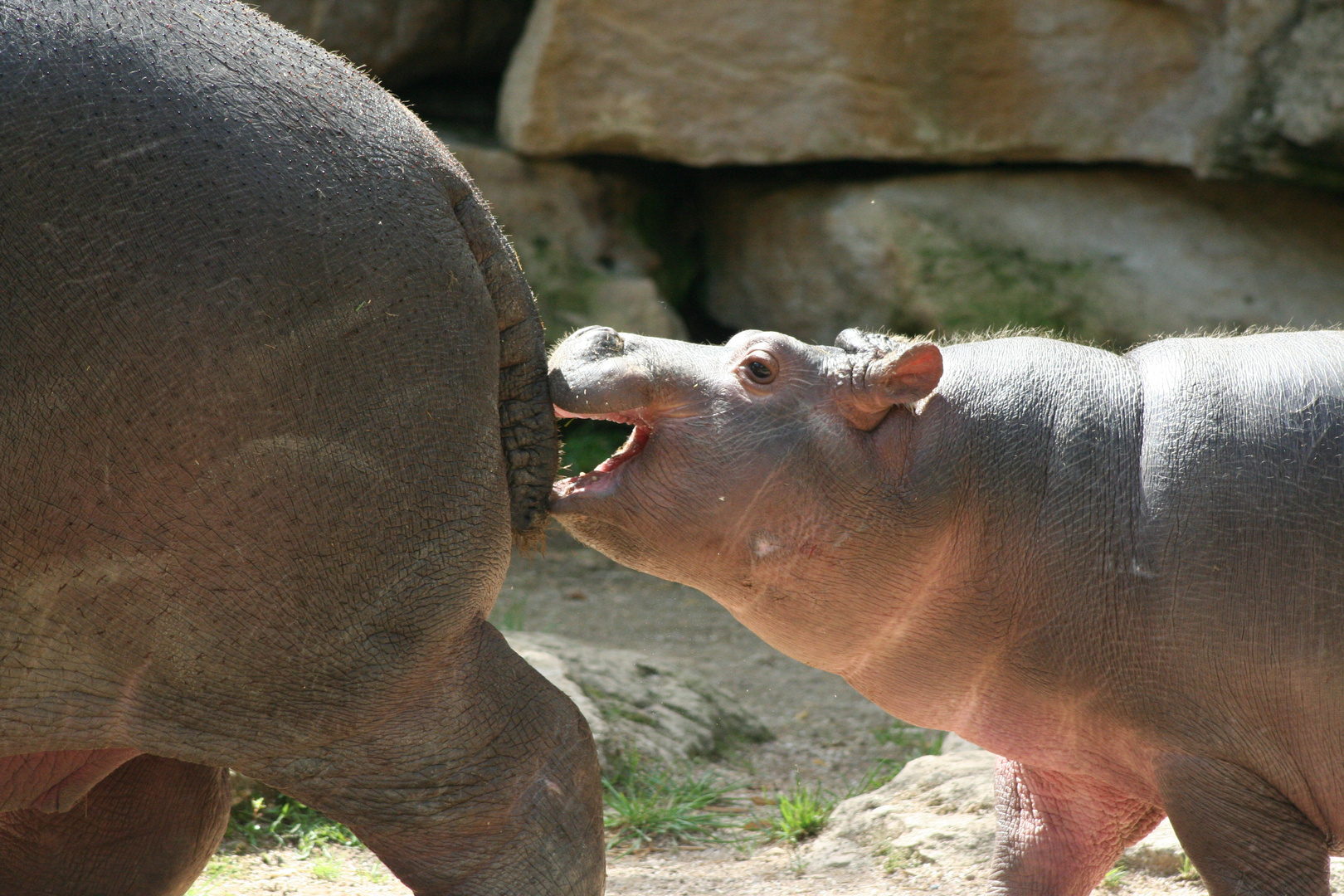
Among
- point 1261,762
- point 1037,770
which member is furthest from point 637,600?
point 1261,762

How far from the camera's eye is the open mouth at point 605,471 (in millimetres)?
3061

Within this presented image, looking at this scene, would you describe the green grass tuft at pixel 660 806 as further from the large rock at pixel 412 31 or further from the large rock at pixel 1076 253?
the large rock at pixel 412 31

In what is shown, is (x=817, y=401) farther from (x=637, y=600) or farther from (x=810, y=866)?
(x=637, y=600)

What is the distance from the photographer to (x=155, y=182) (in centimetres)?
235

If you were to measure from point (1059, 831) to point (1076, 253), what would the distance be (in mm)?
5097

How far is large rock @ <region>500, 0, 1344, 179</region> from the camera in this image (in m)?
7.29

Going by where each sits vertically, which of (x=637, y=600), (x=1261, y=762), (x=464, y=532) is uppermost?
(x=464, y=532)

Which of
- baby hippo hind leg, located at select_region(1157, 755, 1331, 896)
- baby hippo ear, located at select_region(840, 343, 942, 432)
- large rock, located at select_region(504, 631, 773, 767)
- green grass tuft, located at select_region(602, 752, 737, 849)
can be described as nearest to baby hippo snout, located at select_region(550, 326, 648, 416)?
baby hippo ear, located at select_region(840, 343, 942, 432)

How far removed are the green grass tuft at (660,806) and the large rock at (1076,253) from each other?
382 centimetres

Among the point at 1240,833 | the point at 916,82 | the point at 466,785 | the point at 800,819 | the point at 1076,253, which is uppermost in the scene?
the point at 916,82

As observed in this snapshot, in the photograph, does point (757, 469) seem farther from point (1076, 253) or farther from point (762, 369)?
point (1076, 253)

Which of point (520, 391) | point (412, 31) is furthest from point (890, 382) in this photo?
point (412, 31)

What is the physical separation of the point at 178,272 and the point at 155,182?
0.15m

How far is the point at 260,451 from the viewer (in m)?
2.43
